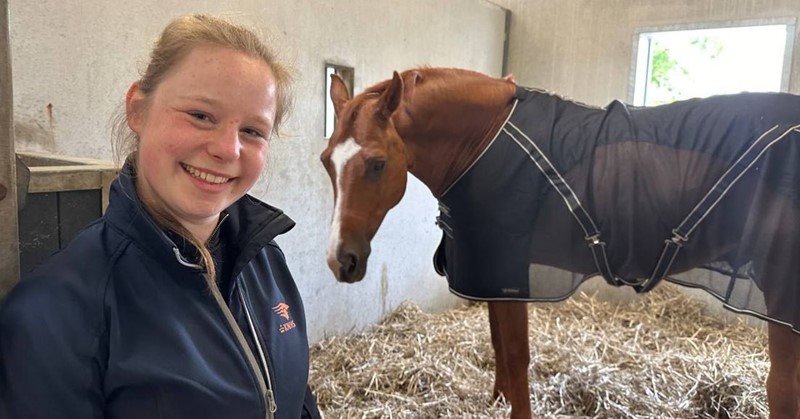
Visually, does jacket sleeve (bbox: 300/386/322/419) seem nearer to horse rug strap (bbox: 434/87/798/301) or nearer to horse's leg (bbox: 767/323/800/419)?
horse rug strap (bbox: 434/87/798/301)

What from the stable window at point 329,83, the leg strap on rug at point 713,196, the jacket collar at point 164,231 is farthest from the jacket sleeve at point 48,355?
the stable window at point 329,83

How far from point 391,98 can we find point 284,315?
0.92 m

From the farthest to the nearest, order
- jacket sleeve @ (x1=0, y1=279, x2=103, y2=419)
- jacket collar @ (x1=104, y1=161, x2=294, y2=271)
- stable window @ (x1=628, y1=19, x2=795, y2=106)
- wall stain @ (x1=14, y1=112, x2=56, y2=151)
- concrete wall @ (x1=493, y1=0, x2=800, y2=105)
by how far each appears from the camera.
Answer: concrete wall @ (x1=493, y1=0, x2=800, y2=105) < stable window @ (x1=628, y1=19, x2=795, y2=106) < wall stain @ (x1=14, y1=112, x2=56, y2=151) < jacket collar @ (x1=104, y1=161, x2=294, y2=271) < jacket sleeve @ (x1=0, y1=279, x2=103, y2=419)

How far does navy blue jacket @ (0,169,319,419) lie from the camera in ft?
1.85

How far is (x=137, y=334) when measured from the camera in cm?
64

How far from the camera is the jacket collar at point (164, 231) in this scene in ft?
2.22

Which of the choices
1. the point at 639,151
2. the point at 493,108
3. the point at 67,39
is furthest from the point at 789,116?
the point at 67,39

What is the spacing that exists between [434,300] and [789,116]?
2257 mm

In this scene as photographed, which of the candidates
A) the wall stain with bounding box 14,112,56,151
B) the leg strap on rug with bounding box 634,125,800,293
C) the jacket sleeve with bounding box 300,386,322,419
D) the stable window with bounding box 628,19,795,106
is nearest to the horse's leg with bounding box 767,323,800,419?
the leg strap on rug with bounding box 634,125,800,293

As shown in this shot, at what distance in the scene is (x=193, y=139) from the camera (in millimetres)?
686

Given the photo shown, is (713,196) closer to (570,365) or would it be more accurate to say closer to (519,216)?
(519,216)

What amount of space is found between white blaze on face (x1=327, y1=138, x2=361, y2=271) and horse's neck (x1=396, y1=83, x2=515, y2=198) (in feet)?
0.61

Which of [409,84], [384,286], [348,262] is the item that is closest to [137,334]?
[348,262]

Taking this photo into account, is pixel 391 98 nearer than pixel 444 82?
Yes
